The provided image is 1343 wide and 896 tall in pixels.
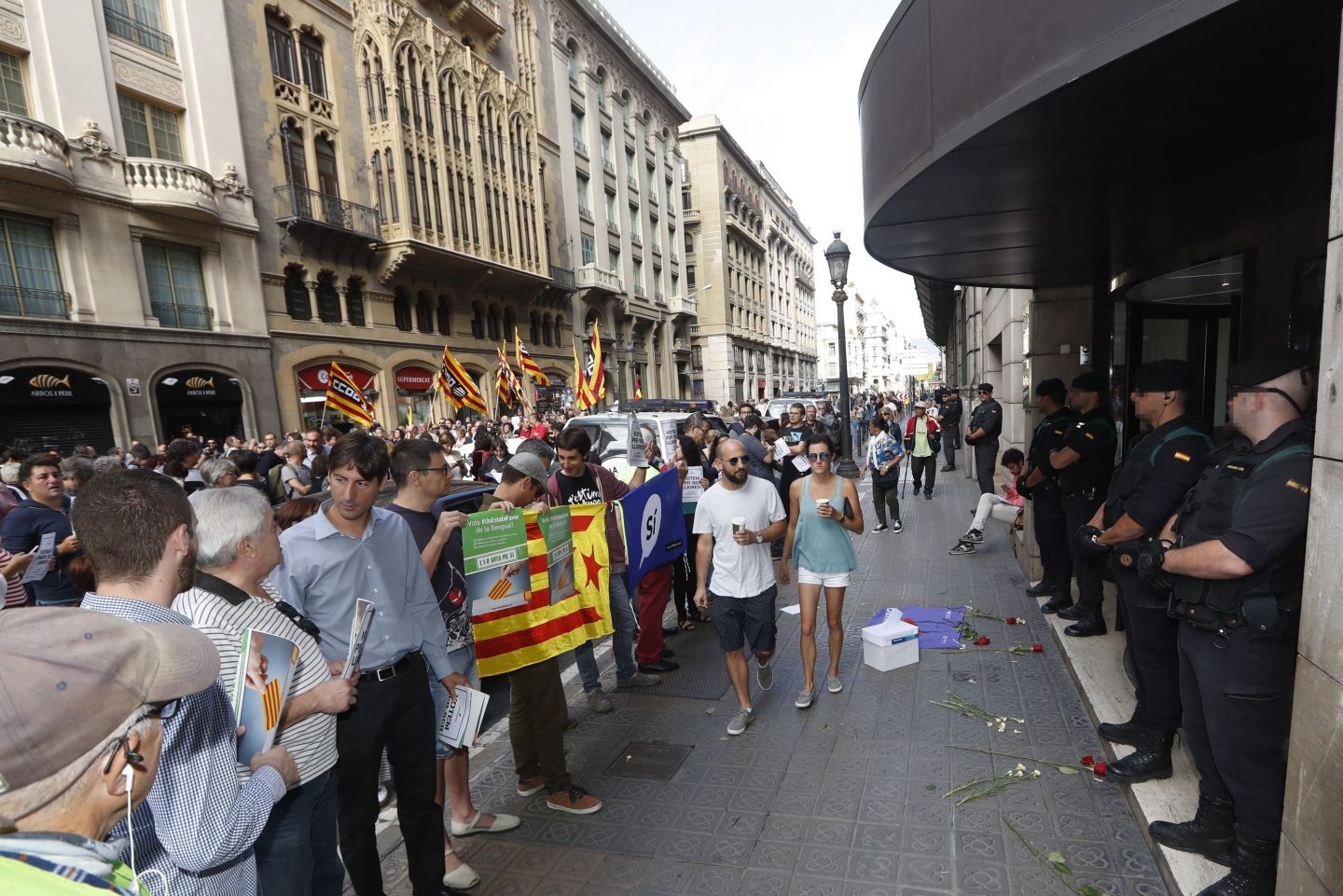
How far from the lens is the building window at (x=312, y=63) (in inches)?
892

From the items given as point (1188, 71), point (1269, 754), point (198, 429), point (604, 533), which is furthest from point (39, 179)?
point (1269, 754)

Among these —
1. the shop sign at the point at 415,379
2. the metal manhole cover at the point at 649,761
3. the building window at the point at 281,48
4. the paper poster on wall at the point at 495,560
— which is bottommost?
the metal manhole cover at the point at 649,761

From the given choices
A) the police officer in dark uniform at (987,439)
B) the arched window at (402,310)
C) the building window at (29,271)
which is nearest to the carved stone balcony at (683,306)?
the arched window at (402,310)

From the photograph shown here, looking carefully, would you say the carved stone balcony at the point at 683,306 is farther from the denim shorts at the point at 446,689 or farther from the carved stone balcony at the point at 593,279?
the denim shorts at the point at 446,689

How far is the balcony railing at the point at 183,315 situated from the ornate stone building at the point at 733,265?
132ft

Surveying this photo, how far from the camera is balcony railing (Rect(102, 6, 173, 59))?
17.1 metres

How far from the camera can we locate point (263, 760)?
2.03m

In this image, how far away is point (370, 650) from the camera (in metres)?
2.85

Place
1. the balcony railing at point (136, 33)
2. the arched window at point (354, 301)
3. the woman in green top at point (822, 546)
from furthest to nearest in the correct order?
the arched window at point (354, 301)
the balcony railing at point (136, 33)
the woman in green top at point (822, 546)

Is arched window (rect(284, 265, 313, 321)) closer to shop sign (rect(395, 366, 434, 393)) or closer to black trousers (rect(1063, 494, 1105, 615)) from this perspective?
shop sign (rect(395, 366, 434, 393))

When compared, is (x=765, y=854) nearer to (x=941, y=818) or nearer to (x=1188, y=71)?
(x=941, y=818)

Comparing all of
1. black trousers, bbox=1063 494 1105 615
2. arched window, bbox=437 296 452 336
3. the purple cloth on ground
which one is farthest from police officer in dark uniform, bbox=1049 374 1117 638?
arched window, bbox=437 296 452 336

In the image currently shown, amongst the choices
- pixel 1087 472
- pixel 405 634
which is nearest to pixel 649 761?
pixel 405 634

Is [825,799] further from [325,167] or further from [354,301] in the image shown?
[325,167]
